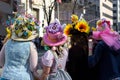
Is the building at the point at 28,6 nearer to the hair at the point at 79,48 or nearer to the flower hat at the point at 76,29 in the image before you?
the flower hat at the point at 76,29

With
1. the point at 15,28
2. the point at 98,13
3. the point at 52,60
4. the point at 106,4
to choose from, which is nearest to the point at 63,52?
the point at 52,60

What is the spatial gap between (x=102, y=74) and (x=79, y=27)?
2.93ft

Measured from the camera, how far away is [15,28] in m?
5.22

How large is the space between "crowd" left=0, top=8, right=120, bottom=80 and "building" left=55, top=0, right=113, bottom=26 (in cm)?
5020

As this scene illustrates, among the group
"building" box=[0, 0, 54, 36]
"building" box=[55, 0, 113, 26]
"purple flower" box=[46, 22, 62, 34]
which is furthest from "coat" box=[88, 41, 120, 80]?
"building" box=[55, 0, 113, 26]

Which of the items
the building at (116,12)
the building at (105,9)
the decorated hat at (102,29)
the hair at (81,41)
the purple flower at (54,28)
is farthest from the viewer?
the building at (116,12)

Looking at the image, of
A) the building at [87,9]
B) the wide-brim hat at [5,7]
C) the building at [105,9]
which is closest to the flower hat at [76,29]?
the wide-brim hat at [5,7]

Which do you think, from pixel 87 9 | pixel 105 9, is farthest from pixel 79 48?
pixel 105 9

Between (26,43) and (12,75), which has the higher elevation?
(26,43)

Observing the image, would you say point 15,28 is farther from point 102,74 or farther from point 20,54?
point 102,74

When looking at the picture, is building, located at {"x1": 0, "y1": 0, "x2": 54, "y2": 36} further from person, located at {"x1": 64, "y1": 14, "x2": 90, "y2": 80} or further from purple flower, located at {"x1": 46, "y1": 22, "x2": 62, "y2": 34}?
purple flower, located at {"x1": 46, "y1": 22, "x2": 62, "y2": 34}

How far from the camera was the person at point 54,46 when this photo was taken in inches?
197

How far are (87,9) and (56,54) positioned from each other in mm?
87653

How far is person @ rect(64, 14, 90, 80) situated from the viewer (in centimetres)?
586
